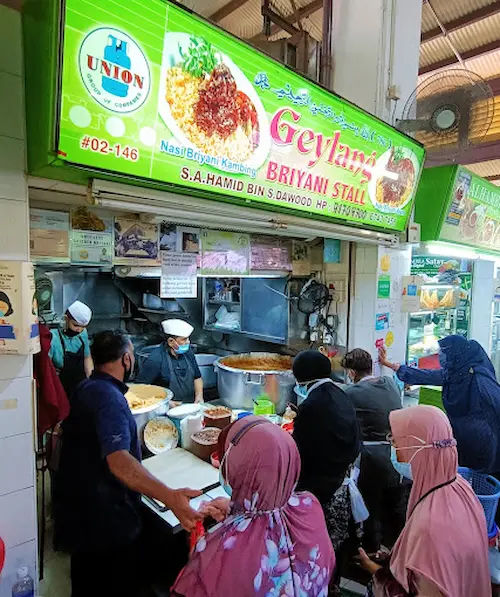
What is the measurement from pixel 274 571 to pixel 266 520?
164mm

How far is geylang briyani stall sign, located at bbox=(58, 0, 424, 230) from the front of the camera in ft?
5.48

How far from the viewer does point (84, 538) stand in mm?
2055

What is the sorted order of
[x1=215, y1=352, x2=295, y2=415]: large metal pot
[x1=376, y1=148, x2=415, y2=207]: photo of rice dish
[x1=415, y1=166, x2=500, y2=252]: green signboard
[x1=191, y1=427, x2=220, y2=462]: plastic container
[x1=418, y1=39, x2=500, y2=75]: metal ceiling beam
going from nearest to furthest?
[x1=191, y1=427, x2=220, y2=462]: plastic container → [x1=215, y1=352, x2=295, y2=415]: large metal pot → [x1=376, y1=148, x2=415, y2=207]: photo of rice dish → [x1=415, y1=166, x2=500, y2=252]: green signboard → [x1=418, y1=39, x2=500, y2=75]: metal ceiling beam

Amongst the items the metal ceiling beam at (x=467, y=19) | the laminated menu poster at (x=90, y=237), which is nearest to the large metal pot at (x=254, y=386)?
the laminated menu poster at (x=90, y=237)

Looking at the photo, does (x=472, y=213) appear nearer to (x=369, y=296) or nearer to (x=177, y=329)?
(x=369, y=296)

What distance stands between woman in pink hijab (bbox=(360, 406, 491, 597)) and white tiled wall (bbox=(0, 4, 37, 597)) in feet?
5.71

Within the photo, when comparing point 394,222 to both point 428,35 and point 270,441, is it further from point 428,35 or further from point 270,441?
point 428,35

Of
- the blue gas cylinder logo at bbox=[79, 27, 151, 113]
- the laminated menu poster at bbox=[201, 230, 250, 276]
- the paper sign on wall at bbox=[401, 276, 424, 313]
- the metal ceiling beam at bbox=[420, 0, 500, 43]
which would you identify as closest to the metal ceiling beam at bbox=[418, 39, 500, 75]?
the metal ceiling beam at bbox=[420, 0, 500, 43]

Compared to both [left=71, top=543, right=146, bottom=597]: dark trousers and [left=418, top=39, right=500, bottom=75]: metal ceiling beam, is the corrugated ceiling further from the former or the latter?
[left=71, top=543, right=146, bottom=597]: dark trousers

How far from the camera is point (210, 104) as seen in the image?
2174mm

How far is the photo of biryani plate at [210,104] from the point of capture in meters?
1.96

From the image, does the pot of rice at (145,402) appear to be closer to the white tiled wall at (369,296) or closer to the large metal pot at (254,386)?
the large metal pot at (254,386)

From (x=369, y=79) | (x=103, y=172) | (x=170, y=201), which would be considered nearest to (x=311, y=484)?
(x=170, y=201)

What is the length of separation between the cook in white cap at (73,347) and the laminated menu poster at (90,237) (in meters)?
1.25
